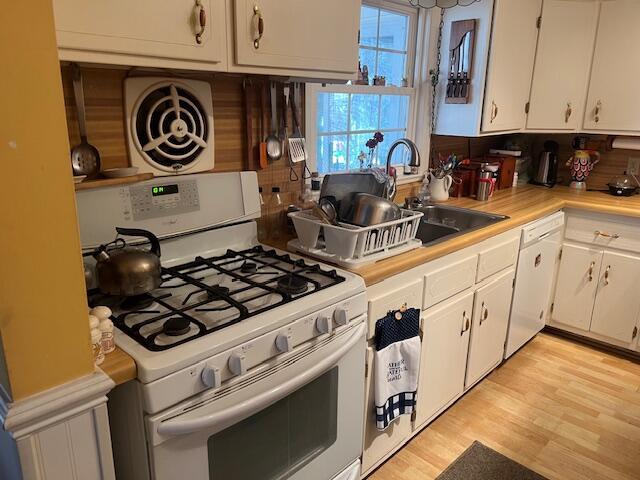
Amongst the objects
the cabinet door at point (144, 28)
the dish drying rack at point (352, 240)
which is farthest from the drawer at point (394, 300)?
the cabinet door at point (144, 28)

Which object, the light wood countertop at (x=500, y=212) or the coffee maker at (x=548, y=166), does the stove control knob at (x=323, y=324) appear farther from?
the coffee maker at (x=548, y=166)

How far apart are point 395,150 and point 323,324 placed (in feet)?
5.19

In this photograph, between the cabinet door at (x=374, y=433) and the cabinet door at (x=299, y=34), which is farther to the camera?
the cabinet door at (x=374, y=433)

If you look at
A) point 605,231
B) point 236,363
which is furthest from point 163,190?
point 605,231

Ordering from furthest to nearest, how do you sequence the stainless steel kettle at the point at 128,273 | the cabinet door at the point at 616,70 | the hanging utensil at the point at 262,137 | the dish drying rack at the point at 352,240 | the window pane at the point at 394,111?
1. the cabinet door at the point at 616,70
2. the window pane at the point at 394,111
3. the hanging utensil at the point at 262,137
4. the dish drying rack at the point at 352,240
5. the stainless steel kettle at the point at 128,273

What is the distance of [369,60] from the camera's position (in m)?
2.46

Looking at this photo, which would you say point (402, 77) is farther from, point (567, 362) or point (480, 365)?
point (567, 362)

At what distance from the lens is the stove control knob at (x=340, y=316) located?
1.40 metres

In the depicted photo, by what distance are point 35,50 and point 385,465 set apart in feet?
6.19

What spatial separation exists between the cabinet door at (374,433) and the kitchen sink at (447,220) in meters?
0.82

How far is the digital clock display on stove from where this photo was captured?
1539 millimetres

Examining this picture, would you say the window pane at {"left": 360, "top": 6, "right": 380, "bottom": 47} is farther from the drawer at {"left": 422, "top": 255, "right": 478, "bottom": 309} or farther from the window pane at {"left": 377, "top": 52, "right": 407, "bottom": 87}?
the drawer at {"left": 422, "top": 255, "right": 478, "bottom": 309}

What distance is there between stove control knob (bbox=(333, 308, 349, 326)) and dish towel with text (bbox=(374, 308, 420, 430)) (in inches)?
11.0

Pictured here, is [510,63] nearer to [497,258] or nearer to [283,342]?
[497,258]
